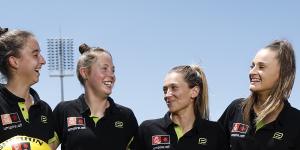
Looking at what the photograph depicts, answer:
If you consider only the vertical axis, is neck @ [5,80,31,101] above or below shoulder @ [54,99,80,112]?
above

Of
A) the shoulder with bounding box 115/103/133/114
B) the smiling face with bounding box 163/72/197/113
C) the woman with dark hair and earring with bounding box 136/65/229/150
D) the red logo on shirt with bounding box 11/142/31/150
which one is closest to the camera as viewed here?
the red logo on shirt with bounding box 11/142/31/150

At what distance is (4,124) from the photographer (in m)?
5.70

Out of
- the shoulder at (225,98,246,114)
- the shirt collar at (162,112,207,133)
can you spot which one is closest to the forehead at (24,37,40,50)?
the shirt collar at (162,112,207,133)

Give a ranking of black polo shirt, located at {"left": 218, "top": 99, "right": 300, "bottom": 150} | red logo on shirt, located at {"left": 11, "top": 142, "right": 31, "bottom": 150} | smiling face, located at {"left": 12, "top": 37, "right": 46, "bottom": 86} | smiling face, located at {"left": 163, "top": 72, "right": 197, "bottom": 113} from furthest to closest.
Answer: smiling face, located at {"left": 163, "top": 72, "right": 197, "bottom": 113}
smiling face, located at {"left": 12, "top": 37, "right": 46, "bottom": 86}
black polo shirt, located at {"left": 218, "top": 99, "right": 300, "bottom": 150}
red logo on shirt, located at {"left": 11, "top": 142, "right": 31, "bottom": 150}

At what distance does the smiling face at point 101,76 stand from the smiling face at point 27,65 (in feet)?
2.10

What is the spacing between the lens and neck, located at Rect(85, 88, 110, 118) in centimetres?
617

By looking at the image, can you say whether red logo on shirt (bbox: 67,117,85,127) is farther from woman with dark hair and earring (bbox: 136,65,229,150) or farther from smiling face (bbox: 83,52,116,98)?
woman with dark hair and earring (bbox: 136,65,229,150)

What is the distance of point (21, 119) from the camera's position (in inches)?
226

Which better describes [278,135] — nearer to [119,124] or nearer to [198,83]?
[198,83]

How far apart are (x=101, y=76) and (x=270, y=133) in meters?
1.99

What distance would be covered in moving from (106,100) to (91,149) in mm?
655

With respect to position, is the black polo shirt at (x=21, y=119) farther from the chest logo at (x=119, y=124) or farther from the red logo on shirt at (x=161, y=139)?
the red logo on shirt at (x=161, y=139)

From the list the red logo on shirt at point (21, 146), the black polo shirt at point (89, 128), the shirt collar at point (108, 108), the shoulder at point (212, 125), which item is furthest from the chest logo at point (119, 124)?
the red logo on shirt at point (21, 146)

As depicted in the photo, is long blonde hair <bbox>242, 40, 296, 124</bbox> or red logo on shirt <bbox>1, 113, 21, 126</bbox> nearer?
red logo on shirt <bbox>1, 113, 21, 126</bbox>
